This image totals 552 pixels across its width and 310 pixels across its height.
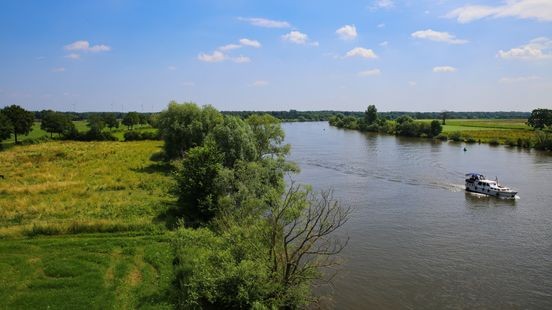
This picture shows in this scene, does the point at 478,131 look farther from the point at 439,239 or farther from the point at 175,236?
the point at 175,236

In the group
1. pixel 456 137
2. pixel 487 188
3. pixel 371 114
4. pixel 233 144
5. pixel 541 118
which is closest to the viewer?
pixel 233 144

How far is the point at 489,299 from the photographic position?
24125mm

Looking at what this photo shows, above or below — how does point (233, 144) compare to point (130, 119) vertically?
below

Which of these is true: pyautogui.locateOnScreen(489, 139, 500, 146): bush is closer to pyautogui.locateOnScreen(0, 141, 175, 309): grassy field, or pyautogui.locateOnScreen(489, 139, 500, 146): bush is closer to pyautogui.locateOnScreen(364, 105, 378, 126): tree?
pyautogui.locateOnScreen(364, 105, 378, 126): tree

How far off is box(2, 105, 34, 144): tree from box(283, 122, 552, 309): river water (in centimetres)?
6956

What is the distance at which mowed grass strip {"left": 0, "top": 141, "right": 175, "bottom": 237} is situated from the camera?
3159cm

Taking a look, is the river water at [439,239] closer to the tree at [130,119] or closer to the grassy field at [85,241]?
the grassy field at [85,241]

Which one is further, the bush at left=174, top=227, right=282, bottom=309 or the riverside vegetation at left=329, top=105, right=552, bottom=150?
the riverside vegetation at left=329, top=105, right=552, bottom=150

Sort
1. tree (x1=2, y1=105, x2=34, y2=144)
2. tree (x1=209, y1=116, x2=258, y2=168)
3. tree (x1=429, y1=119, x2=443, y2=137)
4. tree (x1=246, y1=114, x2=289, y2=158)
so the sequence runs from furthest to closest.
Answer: tree (x1=429, y1=119, x2=443, y2=137) < tree (x1=2, y1=105, x2=34, y2=144) < tree (x1=246, y1=114, x2=289, y2=158) < tree (x1=209, y1=116, x2=258, y2=168)

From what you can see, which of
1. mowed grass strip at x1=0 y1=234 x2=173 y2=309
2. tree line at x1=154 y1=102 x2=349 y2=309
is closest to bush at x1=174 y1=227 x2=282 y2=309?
tree line at x1=154 y1=102 x2=349 y2=309

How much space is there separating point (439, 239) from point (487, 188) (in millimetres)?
19307

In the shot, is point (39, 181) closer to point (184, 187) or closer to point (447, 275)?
point (184, 187)

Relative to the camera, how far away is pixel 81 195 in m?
41.1

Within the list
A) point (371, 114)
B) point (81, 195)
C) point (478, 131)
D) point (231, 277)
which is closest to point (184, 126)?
point (81, 195)
